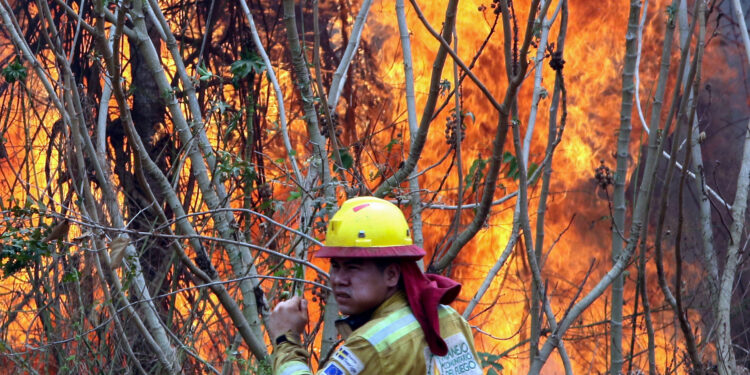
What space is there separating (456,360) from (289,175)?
1936 mm

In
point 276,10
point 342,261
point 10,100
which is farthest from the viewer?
point 276,10

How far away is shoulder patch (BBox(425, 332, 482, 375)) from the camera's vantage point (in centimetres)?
216

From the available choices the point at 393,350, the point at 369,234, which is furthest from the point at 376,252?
the point at 393,350

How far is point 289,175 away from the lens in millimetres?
3938

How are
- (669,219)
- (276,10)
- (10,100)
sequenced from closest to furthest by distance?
(10,100), (276,10), (669,219)

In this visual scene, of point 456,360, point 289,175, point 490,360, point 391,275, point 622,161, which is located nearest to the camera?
point 456,360

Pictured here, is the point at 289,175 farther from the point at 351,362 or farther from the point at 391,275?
the point at 351,362

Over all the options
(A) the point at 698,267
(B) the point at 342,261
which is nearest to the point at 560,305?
(A) the point at 698,267

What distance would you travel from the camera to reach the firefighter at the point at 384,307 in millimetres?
2125

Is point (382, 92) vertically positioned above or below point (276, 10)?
below

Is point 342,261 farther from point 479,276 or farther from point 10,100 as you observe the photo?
point 479,276

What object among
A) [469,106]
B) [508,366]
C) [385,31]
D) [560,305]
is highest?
[385,31]

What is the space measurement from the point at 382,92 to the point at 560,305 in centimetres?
288

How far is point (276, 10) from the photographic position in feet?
24.5
